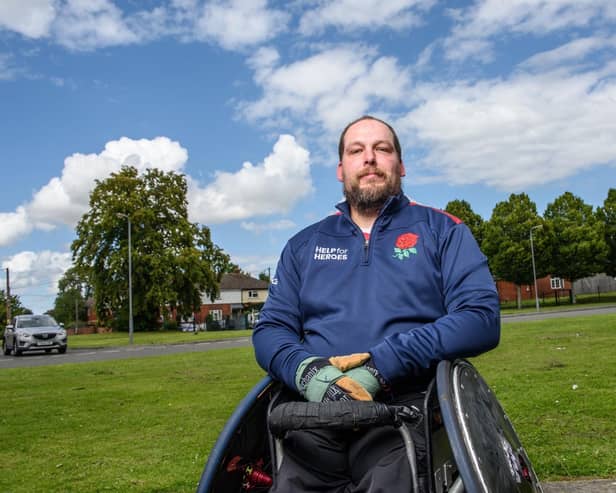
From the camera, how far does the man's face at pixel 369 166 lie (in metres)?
2.61

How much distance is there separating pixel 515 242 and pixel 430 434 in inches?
2146

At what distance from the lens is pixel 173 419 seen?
684 centimetres

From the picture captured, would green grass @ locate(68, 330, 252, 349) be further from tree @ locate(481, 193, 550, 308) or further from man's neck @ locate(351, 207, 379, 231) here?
man's neck @ locate(351, 207, 379, 231)

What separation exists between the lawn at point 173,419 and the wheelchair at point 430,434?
2.17m

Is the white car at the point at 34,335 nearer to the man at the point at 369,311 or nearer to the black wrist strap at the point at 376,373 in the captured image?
the man at the point at 369,311

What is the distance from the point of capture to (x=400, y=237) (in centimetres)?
242

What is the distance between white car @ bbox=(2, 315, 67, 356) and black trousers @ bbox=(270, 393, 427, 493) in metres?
22.7

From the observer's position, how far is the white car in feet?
73.5


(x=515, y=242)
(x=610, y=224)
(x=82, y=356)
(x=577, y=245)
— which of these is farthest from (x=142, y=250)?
(x=610, y=224)

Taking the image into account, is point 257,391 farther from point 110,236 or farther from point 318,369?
point 110,236

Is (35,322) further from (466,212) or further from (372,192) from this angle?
(466,212)

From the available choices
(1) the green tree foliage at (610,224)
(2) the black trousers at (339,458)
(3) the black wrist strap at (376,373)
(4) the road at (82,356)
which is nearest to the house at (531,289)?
(1) the green tree foliage at (610,224)

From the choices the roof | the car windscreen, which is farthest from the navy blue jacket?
the roof

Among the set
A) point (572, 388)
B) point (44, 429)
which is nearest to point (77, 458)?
point (44, 429)
